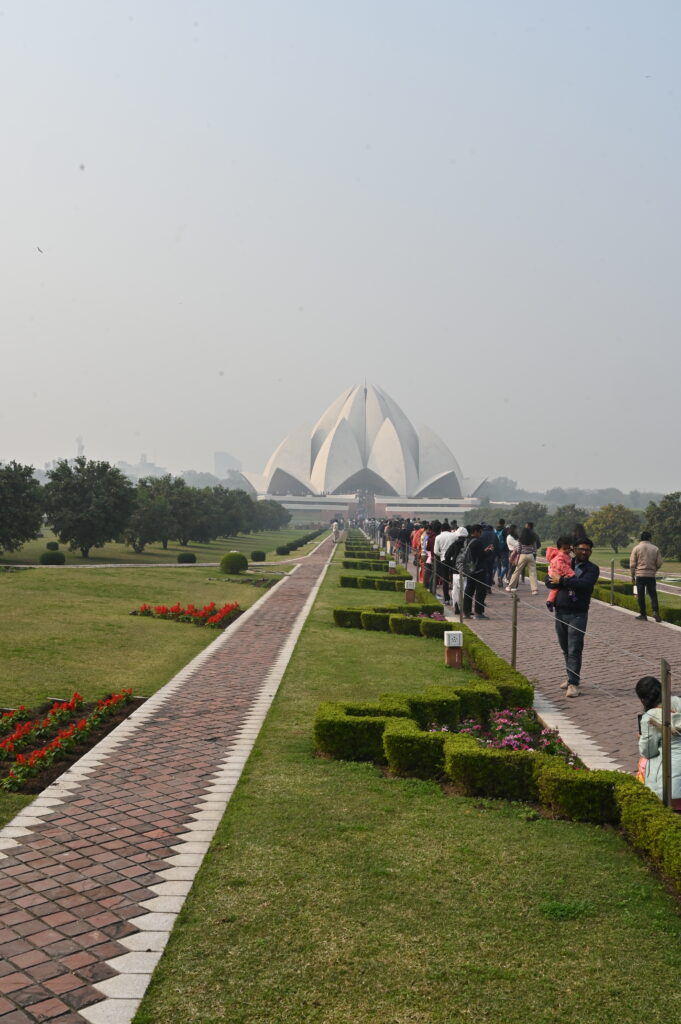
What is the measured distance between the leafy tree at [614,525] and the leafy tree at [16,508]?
1309 inches

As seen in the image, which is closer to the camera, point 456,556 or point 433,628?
point 433,628

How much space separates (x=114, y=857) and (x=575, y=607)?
6100 millimetres

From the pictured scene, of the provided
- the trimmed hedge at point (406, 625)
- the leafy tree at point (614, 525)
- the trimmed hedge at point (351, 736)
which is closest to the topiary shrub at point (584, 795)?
the trimmed hedge at point (351, 736)

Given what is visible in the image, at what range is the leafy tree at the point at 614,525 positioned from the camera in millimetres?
51531

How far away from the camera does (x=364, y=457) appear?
137m

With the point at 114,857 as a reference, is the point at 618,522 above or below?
above

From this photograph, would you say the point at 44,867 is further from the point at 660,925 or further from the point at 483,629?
the point at 483,629

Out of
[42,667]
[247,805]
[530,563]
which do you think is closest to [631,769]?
[247,805]

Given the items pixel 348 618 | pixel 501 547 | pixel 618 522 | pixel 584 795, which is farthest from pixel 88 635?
pixel 618 522

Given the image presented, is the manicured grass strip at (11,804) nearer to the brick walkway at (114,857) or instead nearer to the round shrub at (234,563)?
the brick walkway at (114,857)

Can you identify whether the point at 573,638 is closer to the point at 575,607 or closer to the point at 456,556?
the point at 575,607

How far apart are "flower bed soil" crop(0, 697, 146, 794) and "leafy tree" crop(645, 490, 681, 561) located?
35173 mm

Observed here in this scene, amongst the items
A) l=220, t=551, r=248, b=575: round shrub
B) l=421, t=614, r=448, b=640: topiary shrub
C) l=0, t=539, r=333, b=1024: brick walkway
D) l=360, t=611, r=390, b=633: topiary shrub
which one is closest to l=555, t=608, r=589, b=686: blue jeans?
l=0, t=539, r=333, b=1024: brick walkway

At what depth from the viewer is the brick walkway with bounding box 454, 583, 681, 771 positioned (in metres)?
7.66
